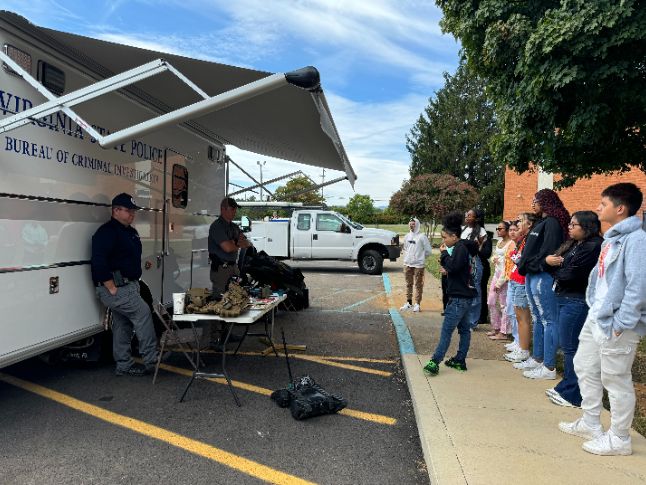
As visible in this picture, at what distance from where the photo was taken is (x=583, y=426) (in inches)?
139

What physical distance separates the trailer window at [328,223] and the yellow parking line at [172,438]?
11.2 meters

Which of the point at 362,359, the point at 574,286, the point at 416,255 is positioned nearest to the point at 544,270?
the point at 574,286

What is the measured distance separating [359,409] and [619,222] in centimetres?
252

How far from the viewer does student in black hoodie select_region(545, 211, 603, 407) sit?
392 centimetres

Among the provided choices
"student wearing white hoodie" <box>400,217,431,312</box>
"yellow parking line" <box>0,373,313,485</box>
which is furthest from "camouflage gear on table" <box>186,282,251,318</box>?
"student wearing white hoodie" <box>400,217,431,312</box>

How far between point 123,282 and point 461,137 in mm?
43258

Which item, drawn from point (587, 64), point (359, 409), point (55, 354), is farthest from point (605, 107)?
point (55, 354)

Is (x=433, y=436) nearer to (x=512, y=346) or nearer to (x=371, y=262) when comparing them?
(x=512, y=346)

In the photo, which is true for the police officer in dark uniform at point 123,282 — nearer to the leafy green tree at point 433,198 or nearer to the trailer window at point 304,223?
the trailer window at point 304,223

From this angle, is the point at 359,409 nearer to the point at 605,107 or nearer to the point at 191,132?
the point at 605,107

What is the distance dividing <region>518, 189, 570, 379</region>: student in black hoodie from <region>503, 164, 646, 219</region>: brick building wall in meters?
6.80

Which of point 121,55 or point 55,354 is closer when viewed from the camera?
point 121,55

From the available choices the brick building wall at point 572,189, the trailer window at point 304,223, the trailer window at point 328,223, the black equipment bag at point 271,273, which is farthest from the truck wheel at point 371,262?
the black equipment bag at point 271,273

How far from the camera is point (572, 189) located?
2134cm
